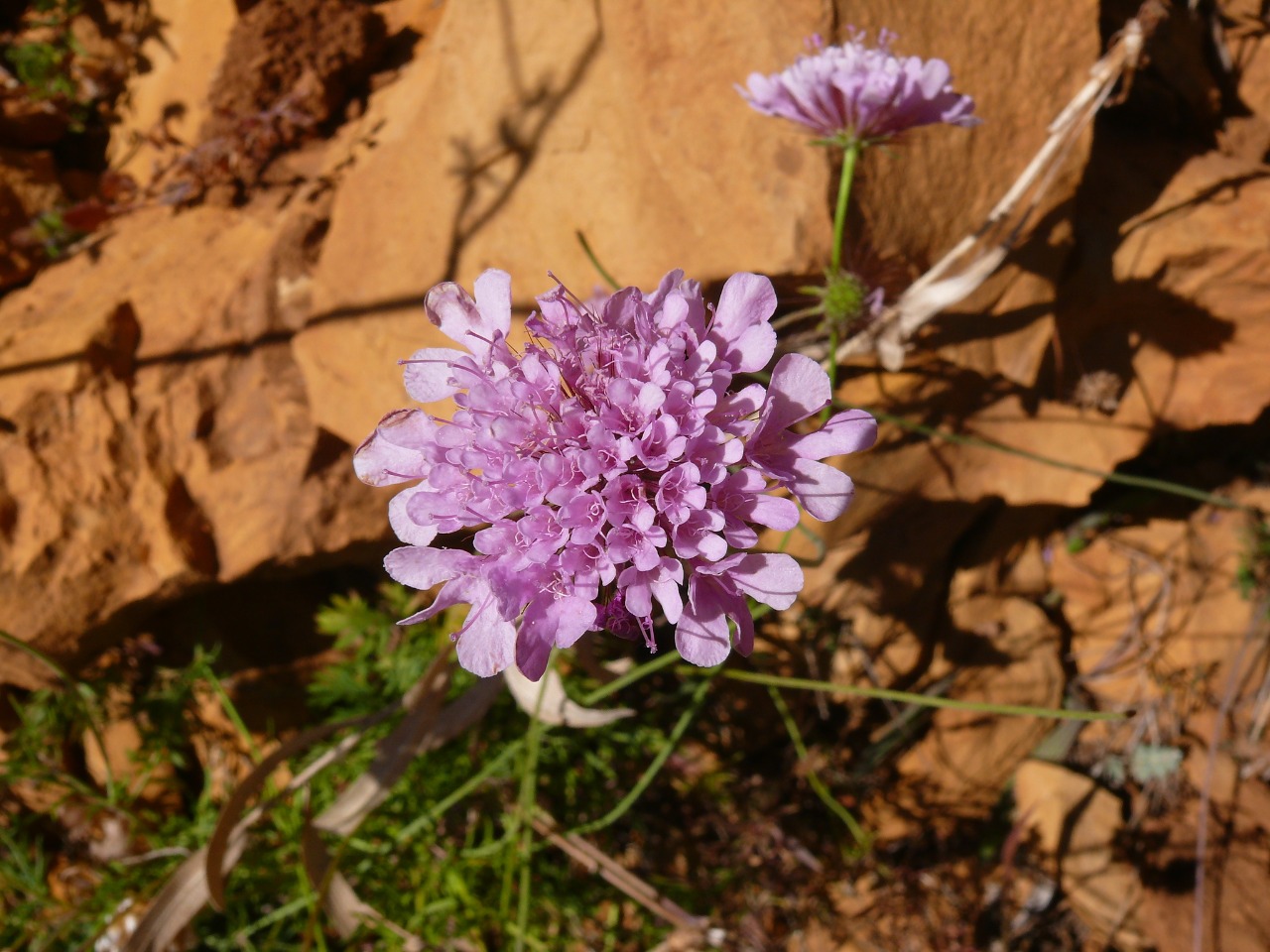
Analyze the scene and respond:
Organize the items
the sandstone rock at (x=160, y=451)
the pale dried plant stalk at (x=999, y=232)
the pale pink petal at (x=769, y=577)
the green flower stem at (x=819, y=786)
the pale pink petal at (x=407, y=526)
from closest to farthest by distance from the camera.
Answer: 1. the pale pink petal at (x=769, y=577)
2. the pale pink petal at (x=407, y=526)
3. the pale dried plant stalk at (x=999, y=232)
4. the sandstone rock at (x=160, y=451)
5. the green flower stem at (x=819, y=786)

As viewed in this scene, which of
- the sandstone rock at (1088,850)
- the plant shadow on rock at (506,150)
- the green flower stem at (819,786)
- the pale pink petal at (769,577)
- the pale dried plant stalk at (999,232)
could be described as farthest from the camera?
the sandstone rock at (1088,850)

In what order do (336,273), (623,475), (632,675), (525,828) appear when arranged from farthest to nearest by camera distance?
(336,273) → (525,828) → (632,675) → (623,475)

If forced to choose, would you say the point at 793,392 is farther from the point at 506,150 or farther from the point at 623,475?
the point at 506,150

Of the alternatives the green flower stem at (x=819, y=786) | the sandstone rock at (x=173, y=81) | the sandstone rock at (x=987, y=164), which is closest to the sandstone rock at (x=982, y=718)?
the green flower stem at (x=819, y=786)

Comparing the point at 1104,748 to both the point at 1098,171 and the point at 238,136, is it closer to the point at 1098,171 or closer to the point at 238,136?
the point at 1098,171

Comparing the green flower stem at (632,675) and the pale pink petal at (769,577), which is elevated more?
the pale pink petal at (769,577)

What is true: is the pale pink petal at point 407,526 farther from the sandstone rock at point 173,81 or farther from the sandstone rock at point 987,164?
the sandstone rock at point 173,81

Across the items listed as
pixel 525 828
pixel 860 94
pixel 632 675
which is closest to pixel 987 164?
pixel 860 94
